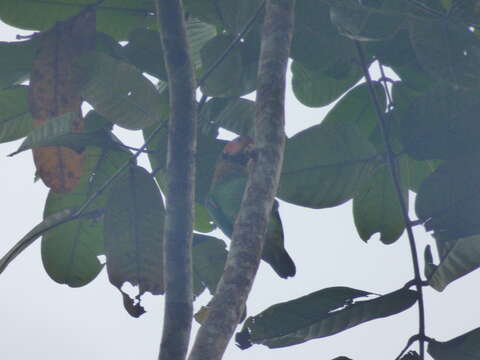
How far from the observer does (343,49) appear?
4.53ft

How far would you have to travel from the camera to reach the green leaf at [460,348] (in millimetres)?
1081

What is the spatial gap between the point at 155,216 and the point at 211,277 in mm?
300

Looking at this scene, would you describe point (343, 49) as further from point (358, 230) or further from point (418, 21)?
point (358, 230)

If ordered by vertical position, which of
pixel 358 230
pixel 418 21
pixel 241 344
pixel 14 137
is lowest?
pixel 241 344

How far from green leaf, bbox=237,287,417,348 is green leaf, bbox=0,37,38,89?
2.27 feet

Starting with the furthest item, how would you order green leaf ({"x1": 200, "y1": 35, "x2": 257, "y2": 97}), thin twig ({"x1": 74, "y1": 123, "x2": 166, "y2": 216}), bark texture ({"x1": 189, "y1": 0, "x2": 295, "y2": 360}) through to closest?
1. green leaf ({"x1": 200, "y1": 35, "x2": 257, "y2": 97})
2. thin twig ({"x1": 74, "y1": 123, "x2": 166, "y2": 216})
3. bark texture ({"x1": 189, "y1": 0, "x2": 295, "y2": 360})

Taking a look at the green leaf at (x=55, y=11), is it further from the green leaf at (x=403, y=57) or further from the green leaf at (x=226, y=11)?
the green leaf at (x=403, y=57)

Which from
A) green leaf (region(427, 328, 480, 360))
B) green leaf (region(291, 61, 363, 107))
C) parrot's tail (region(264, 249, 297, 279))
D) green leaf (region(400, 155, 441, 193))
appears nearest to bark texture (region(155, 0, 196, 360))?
parrot's tail (region(264, 249, 297, 279))

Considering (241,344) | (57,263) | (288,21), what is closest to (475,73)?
(288,21)

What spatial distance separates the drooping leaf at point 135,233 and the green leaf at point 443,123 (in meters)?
0.51

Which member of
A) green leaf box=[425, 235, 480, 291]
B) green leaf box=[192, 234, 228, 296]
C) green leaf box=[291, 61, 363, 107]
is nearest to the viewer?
green leaf box=[425, 235, 480, 291]

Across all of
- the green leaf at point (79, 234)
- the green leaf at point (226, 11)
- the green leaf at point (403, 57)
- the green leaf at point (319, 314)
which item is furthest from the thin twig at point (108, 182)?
the green leaf at point (403, 57)

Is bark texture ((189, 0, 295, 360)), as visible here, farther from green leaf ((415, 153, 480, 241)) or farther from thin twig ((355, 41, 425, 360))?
green leaf ((415, 153, 480, 241))

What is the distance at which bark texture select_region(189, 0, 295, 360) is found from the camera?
29.9 inches
